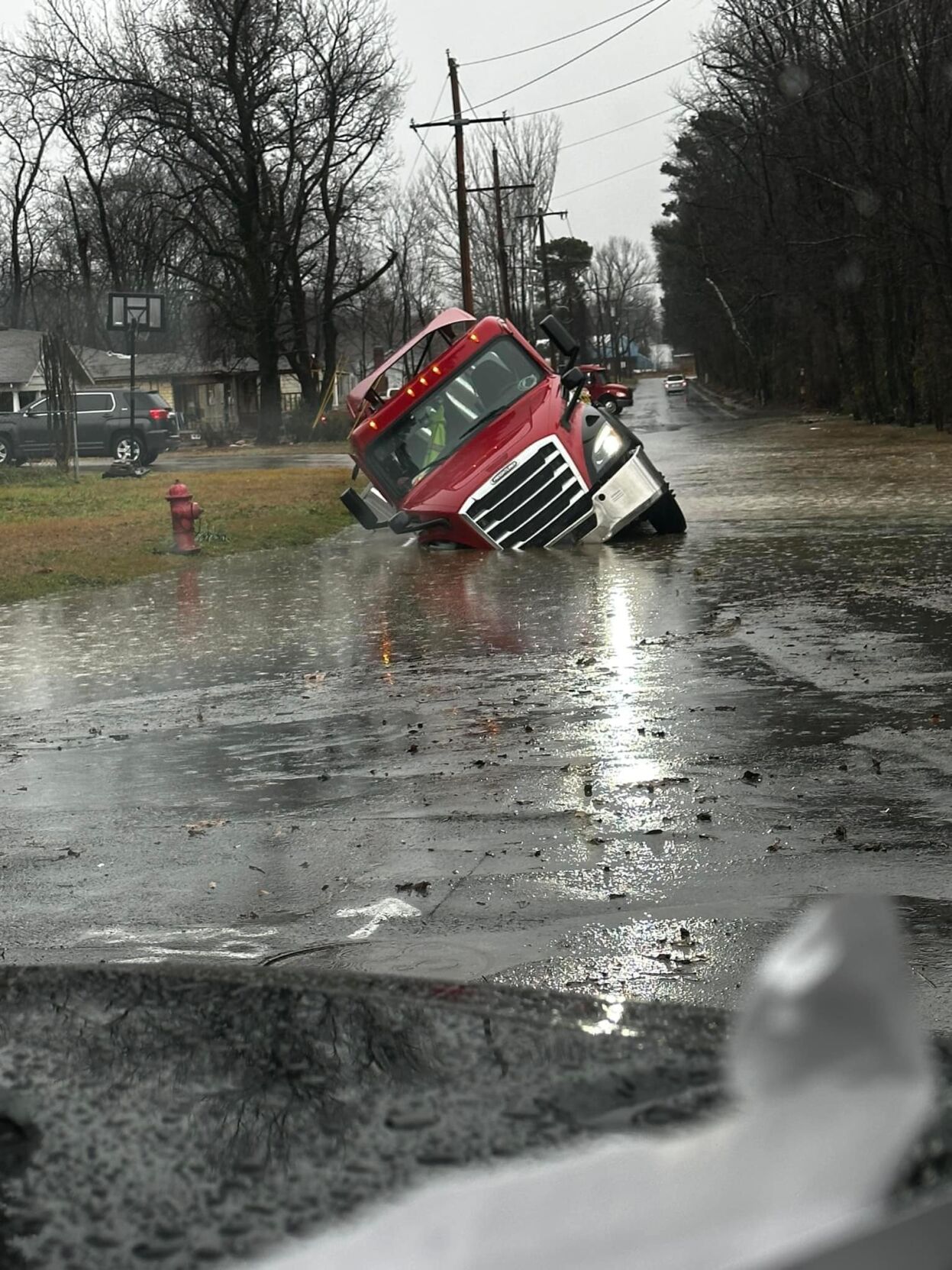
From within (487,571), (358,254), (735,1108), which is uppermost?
(358,254)

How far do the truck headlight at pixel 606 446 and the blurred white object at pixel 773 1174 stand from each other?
18181 mm

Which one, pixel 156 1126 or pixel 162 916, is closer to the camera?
pixel 156 1126

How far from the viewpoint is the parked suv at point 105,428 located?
1834 inches

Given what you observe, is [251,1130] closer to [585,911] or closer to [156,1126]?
[156,1126]

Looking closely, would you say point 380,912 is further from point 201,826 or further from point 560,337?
point 560,337

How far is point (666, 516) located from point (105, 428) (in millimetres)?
30197

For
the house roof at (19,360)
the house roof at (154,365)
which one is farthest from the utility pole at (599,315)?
the house roof at (19,360)

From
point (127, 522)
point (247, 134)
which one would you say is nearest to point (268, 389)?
point (247, 134)

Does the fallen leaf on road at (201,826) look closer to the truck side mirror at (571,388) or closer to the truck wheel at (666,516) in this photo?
the truck wheel at (666,516)

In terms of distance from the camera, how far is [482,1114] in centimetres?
166

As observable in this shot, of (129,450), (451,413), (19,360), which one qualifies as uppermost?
(19,360)

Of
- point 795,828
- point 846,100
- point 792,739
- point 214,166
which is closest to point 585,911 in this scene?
point 795,828

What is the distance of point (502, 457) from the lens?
63.0 ft

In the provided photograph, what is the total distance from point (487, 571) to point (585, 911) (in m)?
11.9
